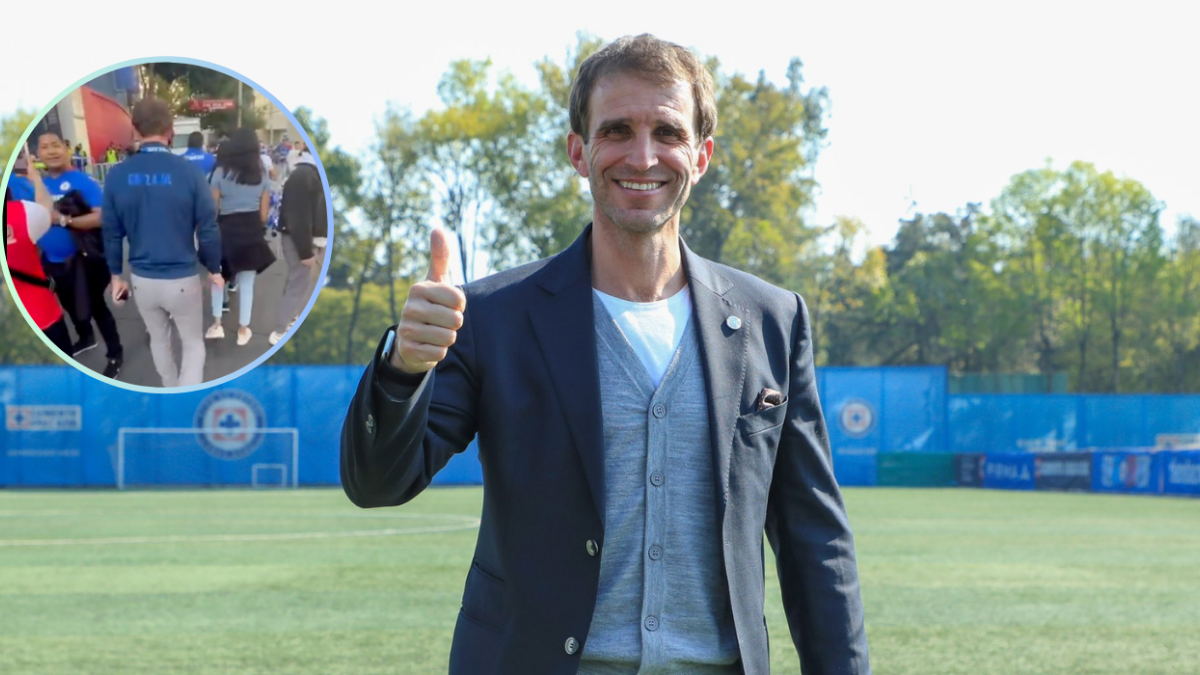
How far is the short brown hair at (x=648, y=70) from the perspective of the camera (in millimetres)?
3264

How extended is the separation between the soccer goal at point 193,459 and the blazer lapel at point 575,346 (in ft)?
128

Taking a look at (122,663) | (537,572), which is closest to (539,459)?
(537,572)

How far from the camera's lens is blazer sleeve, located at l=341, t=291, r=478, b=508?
2896 millimetres

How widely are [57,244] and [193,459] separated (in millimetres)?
38754

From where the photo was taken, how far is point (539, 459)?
311 cm

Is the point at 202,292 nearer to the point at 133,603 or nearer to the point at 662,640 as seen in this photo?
the point at 662,640

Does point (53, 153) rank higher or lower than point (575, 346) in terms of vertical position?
higher

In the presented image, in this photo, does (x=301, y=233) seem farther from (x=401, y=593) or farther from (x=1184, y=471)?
(x=1184, y=471)

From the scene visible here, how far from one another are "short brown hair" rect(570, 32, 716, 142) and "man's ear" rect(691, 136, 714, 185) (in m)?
0.03

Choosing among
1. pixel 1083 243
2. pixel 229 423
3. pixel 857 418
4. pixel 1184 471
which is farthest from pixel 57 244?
pixel 1083 243

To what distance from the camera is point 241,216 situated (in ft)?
11.3

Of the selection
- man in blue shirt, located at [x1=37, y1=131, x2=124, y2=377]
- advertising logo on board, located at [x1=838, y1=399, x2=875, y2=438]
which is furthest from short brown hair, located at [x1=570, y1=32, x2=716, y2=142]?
advertising logo on board, located at [x1=838, y1=399, x2=875, y2=438]

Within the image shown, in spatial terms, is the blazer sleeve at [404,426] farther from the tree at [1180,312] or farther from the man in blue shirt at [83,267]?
the tree at [1180,312]

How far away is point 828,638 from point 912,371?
43.4 metres
